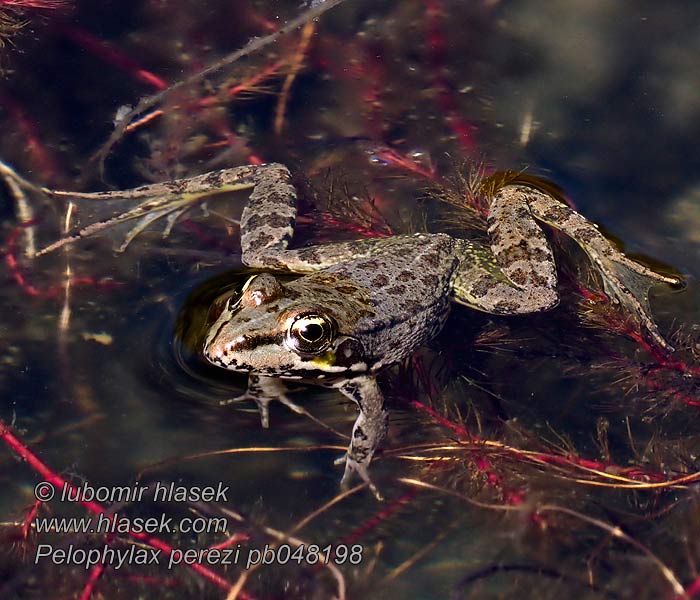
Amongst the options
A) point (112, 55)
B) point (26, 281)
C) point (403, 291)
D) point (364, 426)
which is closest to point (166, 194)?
point (26, 281)

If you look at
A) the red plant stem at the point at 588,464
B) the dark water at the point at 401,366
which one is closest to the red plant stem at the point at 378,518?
the dark water at the point at 401,366

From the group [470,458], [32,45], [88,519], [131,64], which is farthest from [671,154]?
[32,45]

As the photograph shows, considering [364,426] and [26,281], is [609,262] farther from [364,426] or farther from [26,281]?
[26,281]

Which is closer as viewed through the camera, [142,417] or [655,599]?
[655,599]

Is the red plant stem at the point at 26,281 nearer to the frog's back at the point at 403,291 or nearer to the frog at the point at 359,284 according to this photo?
the frog at the point at 359,284

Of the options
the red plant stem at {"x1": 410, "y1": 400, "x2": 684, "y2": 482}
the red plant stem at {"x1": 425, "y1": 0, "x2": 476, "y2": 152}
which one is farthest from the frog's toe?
the red plant stem at {"x1": 425, "y1": 0, "x2": 476, "y2": 152}

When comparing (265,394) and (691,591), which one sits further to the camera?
(265,394)

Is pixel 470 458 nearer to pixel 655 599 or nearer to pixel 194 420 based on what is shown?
pixel 655 599
